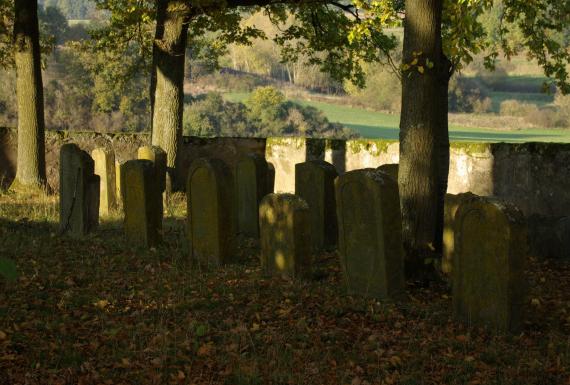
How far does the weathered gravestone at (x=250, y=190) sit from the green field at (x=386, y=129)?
64.7 feet

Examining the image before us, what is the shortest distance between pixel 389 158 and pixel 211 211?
8005 mm

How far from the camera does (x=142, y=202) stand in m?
11.2

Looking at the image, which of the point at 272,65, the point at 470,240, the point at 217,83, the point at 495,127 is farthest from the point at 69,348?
the point at 272,65

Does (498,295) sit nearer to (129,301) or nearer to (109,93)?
(129,301)

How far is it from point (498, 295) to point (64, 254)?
5910mm

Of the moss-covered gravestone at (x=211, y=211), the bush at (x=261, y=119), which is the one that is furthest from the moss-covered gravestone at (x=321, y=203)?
the bush at (x=261, y=119)

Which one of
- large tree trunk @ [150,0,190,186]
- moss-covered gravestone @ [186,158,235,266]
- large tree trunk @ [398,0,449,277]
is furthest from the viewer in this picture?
large tree trunk @ [150,0,190,186]

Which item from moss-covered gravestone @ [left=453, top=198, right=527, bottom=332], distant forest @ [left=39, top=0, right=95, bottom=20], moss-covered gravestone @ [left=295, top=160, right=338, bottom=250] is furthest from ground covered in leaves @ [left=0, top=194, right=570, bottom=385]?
distant forest @ [left=39, top=0, right=95, bottom=20]

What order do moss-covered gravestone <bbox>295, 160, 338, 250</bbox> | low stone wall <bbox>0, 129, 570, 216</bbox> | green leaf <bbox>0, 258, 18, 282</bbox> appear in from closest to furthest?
green leaf <bbox>0, 258, 18, 282</bbox>
moss-covered gravestone <bbox>295, 160, 338, 250</bbox>
low stone wall <bbox>0, 129, 570, 216</bbox>

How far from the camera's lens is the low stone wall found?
46.3 feet

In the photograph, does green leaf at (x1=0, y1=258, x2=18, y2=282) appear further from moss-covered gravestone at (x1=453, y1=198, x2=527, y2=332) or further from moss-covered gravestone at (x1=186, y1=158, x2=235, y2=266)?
moss-covered gravestone at (x1=186, y1=158, x2=235, y2=266)

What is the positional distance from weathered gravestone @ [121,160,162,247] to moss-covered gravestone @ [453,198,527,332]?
506 centimetres

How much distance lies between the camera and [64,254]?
10.5 m

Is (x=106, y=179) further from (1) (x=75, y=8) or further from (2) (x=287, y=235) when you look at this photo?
(1) (x=75, y=8)
